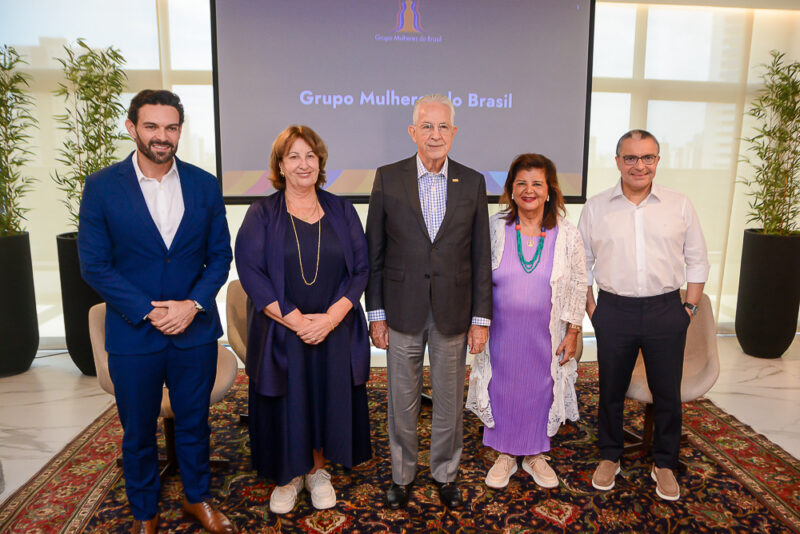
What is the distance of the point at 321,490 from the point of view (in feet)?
8.47

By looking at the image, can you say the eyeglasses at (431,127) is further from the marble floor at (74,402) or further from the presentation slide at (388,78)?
the marble floor at (74,402)

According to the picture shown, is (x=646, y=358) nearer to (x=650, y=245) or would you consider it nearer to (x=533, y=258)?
(x=650, y=245)

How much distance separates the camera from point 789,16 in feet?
16.9

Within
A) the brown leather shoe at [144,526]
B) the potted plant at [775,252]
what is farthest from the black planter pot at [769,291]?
the brown leather shoe at [144,526]

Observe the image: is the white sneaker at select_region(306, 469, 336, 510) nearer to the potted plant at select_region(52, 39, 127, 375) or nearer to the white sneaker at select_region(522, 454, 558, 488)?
the white sneaker at select_region(522, 454, 558, 488)

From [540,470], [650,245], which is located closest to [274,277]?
[540,470]

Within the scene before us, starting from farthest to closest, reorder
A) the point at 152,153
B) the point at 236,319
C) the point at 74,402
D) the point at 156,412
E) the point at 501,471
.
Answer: the point at 74,402 < the point at 236,319 < the point at 501,471 < the point at 156,412 < the point at 152,153

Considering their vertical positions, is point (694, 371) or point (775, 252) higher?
point (775, 252)

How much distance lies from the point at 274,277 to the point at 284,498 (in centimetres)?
105

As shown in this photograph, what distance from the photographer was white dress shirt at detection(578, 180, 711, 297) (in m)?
2.60

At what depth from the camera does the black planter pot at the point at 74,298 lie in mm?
4141

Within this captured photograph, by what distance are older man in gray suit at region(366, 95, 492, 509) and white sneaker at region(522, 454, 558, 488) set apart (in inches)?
18.5

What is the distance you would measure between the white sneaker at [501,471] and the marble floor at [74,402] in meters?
1.73

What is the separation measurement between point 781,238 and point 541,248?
3224 mm
